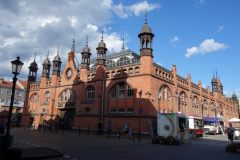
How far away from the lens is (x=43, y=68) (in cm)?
4181

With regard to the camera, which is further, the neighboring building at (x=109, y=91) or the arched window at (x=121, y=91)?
the arched window at (x=121, y=91)

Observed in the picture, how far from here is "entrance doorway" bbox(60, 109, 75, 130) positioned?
Result: 33531 millimetres

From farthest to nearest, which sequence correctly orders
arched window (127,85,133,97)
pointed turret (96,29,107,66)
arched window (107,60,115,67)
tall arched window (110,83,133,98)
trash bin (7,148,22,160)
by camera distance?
arched window (107,60,115,67) → pointed turret (96,29,107,66) → tall arched window (110,83,133,98) → arched window (127,85,133,97) → trash bin (7,148,22,160)

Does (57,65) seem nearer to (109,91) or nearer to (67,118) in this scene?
(67,118)

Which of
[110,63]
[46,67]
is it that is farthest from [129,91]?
[46,67]

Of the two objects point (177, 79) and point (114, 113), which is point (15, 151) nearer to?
point (114, 113)

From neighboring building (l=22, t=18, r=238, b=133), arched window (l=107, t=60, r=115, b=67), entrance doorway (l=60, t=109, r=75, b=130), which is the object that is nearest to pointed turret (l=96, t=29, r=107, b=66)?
neighboring building (l=22, t=18, r=238, b=133)

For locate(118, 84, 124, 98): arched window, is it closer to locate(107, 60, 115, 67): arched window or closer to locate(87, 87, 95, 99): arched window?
locate(87, 87, 95, 99): arched window

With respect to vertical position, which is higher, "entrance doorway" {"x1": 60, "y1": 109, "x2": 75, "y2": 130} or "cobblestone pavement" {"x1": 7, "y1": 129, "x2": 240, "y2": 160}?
"entrance doorway" {"x1": 60, "y1": 109, "x2": 75, "y2": 130}

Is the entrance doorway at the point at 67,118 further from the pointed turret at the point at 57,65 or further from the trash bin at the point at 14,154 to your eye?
the trash bin at the point at 14,154

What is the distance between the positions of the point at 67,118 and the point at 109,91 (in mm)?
10990

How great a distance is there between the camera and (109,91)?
28406mm

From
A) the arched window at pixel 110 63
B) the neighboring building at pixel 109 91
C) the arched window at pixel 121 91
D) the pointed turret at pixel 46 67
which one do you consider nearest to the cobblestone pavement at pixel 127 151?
the neighboring building at pixel 109 91

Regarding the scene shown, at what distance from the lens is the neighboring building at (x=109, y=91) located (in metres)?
25.4
